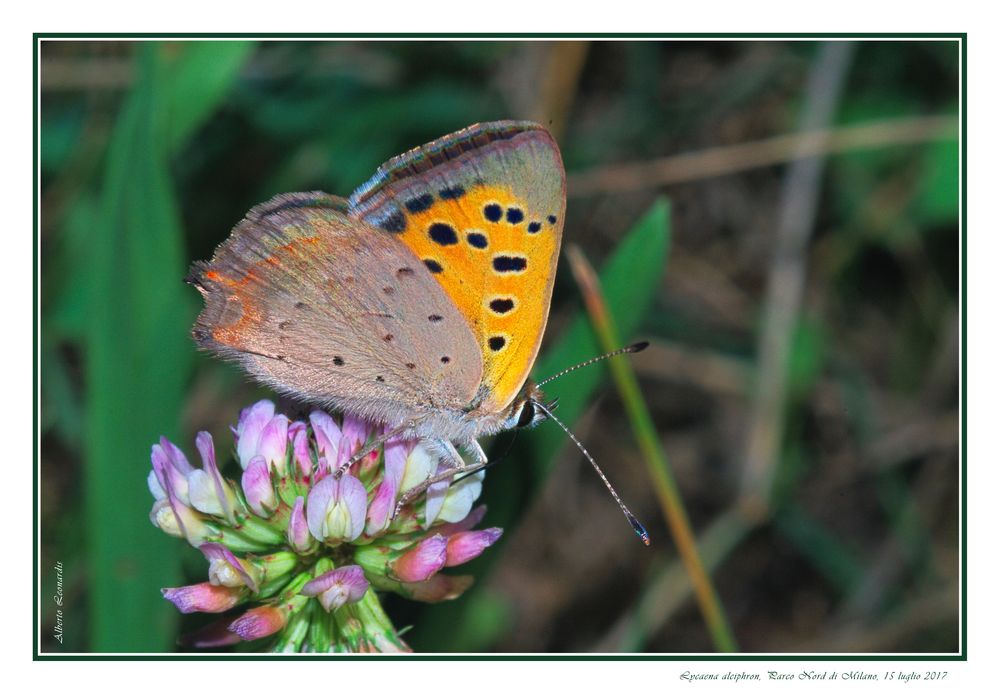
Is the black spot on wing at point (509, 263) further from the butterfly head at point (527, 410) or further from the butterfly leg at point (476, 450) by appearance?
the butterfly leg at point (476, 450)

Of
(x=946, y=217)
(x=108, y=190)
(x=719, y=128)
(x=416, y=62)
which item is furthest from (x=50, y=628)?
(x=946, y=217)

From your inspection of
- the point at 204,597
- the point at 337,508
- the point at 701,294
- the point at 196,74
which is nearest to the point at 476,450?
the point at 337,508

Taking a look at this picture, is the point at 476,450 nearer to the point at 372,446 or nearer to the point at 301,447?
the point at 372,446

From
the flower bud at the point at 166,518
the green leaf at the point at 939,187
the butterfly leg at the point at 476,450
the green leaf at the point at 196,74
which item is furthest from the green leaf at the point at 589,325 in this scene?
the green leaf at the point at 939,187

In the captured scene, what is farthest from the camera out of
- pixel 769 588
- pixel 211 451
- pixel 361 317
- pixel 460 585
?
pixel 769 588

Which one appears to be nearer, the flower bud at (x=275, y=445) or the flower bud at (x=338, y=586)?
the flower bud at (x=338, y=586)

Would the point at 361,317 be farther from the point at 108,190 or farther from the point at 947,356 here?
the point at 947,356
